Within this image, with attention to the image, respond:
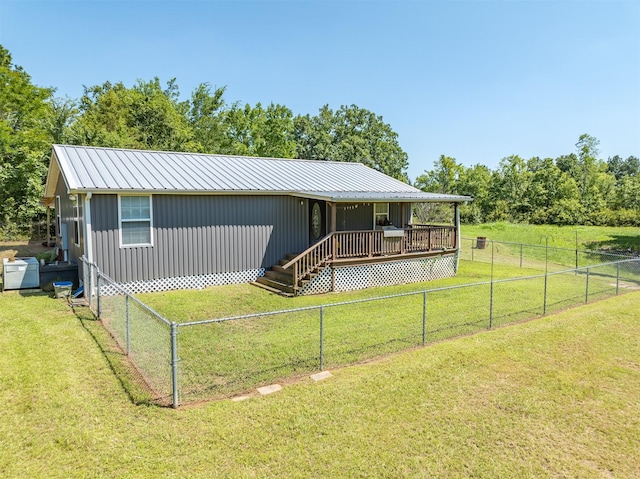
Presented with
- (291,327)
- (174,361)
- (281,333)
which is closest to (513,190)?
(291,327)

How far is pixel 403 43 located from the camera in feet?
58.1

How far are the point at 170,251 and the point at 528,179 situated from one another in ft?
163

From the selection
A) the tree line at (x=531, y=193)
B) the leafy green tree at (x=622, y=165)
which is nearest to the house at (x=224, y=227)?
the tree line at (x=531, y=193)

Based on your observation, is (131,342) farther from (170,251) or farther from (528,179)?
(528,179)

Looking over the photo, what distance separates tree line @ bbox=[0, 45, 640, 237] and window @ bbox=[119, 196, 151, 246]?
16025mm

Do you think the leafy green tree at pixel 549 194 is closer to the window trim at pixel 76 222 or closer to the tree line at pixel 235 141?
the tree line at pixel 235 141

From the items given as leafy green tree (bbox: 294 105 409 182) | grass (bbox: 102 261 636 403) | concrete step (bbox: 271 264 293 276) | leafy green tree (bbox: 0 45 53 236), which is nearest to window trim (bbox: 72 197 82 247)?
grass (bbox: 102 261 636 403)

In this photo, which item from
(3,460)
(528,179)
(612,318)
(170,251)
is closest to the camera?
(3,460)

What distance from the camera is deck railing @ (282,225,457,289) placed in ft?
40.6

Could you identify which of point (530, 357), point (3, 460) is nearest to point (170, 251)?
point (3, 460)

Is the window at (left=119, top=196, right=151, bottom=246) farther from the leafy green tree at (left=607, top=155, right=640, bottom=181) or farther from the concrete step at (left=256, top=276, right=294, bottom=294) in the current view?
the leafy green tree at (left=607, top=155, right=640, bottom=181)

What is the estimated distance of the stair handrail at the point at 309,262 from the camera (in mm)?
11984

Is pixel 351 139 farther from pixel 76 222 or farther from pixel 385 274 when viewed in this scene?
pixel 76 222

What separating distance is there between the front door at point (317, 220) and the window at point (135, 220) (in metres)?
5.90
